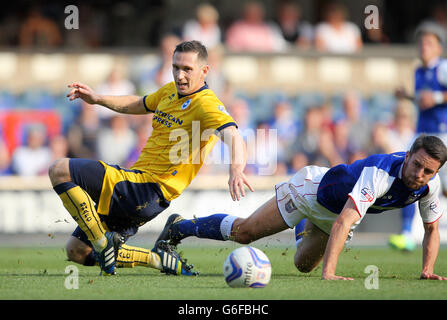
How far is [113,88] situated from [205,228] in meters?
7.42

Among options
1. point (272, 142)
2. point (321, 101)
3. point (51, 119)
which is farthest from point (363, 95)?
point (51, 119)

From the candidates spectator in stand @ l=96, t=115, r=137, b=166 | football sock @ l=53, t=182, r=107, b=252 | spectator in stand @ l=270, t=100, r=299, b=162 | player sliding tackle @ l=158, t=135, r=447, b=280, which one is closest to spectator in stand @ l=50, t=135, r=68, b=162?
spectator in stand @ l=96, t=115, r=137, b=166

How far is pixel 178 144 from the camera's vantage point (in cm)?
732

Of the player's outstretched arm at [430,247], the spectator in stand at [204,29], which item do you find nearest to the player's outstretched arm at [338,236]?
the player's outstretched arm at [430,247]

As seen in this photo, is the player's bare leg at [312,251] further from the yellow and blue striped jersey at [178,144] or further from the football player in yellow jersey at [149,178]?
the yellow and blue striped jersey at [178,144]

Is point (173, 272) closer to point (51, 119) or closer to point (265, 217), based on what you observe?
point (265, 217)

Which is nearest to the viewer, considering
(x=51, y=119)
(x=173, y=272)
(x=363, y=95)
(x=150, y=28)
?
(x=173, y=272)

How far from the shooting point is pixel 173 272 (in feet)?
24.1

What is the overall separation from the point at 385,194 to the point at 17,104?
34.0 ft

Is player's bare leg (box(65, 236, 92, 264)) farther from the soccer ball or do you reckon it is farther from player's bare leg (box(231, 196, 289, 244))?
the soccer ball

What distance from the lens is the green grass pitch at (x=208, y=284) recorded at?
5.75 m

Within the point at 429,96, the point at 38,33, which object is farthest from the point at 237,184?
the point at 38,33

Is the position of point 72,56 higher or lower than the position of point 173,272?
higher

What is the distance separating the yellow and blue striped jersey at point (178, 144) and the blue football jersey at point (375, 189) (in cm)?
118
